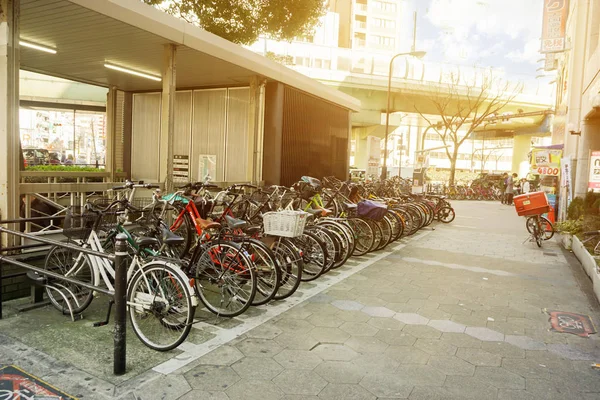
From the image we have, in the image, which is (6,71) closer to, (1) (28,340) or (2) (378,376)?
(1) (28,340)

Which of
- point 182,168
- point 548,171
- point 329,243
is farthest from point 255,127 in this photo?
point 548,171

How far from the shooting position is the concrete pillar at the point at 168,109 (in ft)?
24.0

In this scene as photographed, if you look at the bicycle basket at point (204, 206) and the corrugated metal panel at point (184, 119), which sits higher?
the corrugated metal panel at point (184, 119)

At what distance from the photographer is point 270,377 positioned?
11.3 feet

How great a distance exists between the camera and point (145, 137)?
12.2 metres

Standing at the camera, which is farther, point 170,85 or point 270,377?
point 170,85

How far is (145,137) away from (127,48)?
460 cm

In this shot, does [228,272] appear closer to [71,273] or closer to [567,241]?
[71,273]

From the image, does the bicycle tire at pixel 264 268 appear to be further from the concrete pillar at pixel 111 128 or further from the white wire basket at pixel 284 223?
the concrete pillar at pixel 111 128

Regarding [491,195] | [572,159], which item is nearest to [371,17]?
[491,195]

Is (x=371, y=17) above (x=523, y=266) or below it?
above

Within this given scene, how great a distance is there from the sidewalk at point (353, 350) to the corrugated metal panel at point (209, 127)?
19.1 feet

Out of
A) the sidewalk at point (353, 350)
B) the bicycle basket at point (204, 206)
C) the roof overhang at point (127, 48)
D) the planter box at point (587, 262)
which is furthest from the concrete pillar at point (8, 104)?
the planter box at point (587, 262)

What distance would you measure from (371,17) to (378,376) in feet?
262
